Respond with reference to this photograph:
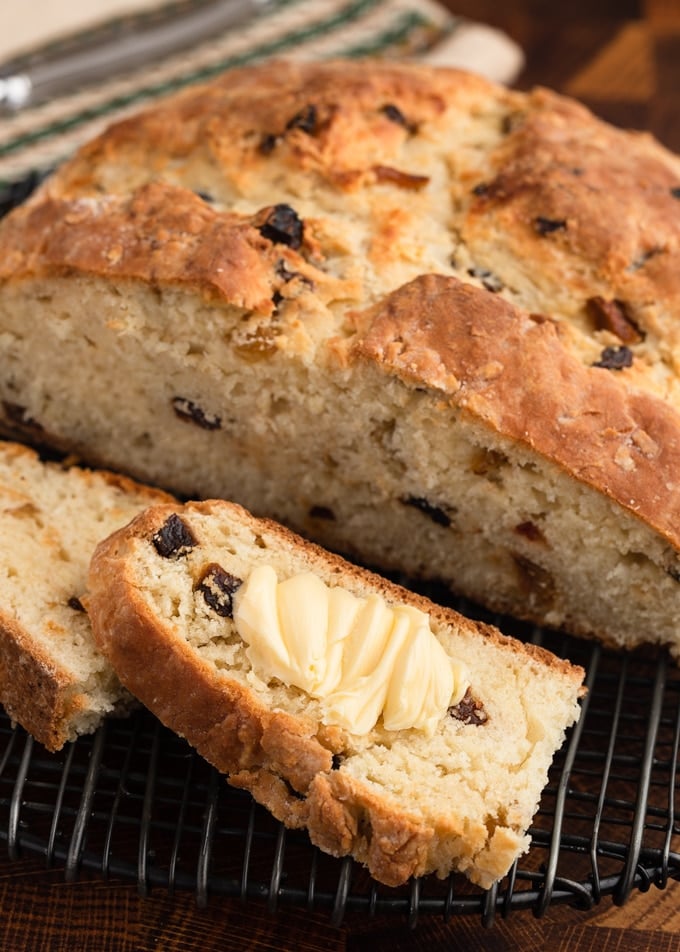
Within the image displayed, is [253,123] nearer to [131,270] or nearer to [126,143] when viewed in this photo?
[126,143]

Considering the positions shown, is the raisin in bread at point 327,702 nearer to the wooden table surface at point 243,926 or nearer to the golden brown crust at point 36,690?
the golden brown crust at point 36,690

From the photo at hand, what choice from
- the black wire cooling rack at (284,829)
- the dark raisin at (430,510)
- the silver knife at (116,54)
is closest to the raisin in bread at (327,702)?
the black wire cooling rack at (284,829)

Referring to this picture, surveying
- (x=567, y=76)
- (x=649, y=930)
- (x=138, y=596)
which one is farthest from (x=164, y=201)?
(x=567, y=76)

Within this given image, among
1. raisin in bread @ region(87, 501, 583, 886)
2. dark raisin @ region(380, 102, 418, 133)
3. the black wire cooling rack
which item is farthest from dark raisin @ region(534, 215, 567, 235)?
the black wire cooling rack

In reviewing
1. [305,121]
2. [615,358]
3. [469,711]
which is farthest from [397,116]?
[469,711]

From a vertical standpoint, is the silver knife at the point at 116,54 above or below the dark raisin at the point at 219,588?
below
